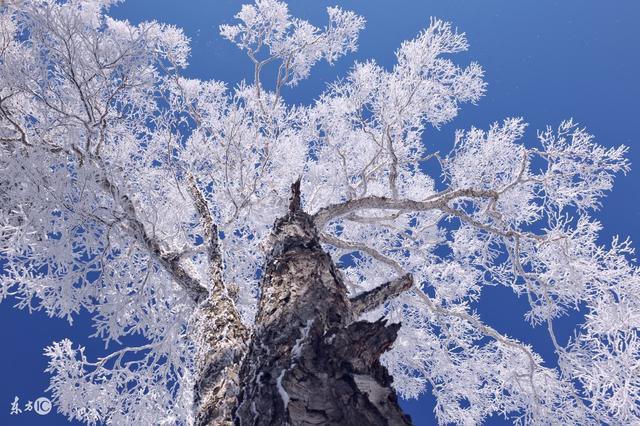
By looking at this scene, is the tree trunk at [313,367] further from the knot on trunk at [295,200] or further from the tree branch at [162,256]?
the tree branch at [162,256]

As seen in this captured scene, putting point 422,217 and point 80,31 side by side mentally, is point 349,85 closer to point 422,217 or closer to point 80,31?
point 422,217

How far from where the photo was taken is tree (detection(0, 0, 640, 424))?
7.84 feet

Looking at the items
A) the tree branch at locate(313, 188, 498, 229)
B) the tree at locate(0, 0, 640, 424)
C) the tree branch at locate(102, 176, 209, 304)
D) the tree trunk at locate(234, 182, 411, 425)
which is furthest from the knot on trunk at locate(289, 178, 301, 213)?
the tree branch at locate(102, 176, 209, 304)

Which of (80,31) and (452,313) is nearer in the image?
(80,31)

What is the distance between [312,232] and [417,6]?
1365cm

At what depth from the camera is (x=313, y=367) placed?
1735mm

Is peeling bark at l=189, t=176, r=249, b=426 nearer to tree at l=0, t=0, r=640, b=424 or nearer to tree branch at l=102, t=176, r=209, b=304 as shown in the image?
tree at l=0, t=0, r=640, b=424

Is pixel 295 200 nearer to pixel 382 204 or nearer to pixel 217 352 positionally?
pixel 217 352

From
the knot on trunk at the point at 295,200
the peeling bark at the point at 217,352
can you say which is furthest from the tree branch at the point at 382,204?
the peeling bark at the point at 217,352

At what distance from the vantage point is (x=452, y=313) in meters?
5.03

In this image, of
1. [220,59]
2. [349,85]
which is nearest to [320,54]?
[349,85]

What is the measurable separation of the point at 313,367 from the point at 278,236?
1.27 m

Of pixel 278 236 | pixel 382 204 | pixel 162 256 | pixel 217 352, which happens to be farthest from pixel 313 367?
pixel 382 204

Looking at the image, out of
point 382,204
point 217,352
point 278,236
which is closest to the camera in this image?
point 217,352
